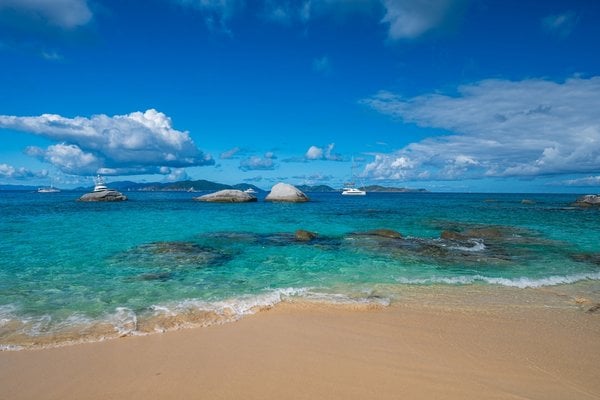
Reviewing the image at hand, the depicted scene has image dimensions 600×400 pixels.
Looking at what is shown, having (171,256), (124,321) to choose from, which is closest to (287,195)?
(171,256)

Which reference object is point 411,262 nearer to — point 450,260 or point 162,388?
point 450,260

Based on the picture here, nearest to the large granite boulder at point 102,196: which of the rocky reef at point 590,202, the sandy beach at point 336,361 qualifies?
the sandy beach at point 336,361

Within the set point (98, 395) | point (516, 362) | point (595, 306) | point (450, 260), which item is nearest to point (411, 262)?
point (450, 260)

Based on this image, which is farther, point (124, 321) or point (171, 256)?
point (171, 256)

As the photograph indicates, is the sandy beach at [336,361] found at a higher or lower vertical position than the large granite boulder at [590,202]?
higher

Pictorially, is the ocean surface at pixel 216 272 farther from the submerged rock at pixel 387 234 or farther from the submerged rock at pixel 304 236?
the submerged rock at pixel 304 236

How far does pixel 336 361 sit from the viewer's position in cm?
577

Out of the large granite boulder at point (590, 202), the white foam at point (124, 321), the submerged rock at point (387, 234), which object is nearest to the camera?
the white foam at point (124, 321)

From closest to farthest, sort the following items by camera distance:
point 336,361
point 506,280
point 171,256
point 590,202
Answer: point 336,361 → point 506,280 → point 171,256 → point 590,202

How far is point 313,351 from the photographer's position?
621cm

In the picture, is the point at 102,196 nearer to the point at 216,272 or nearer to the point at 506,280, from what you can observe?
the point at 216,272

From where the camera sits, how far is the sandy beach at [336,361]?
4910 millimetres

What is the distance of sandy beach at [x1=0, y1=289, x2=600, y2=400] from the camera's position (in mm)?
4910

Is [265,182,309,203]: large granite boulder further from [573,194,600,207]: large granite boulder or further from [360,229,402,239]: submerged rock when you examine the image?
[573,194,600,207]: large granite boulder
